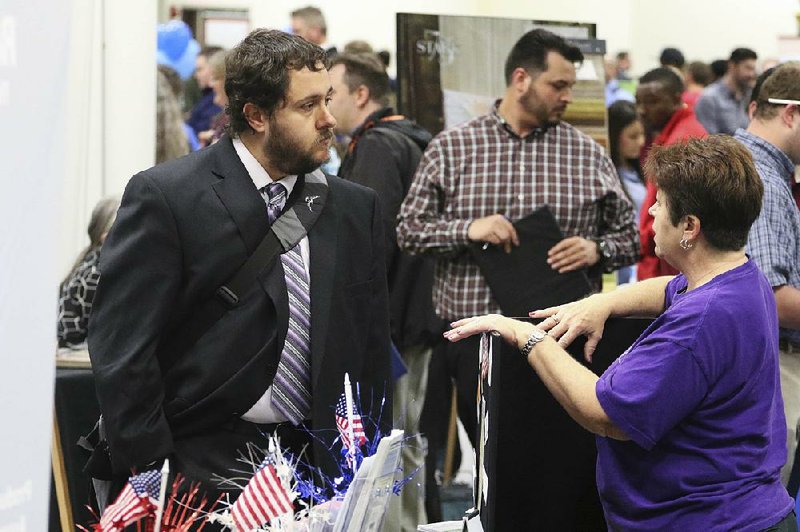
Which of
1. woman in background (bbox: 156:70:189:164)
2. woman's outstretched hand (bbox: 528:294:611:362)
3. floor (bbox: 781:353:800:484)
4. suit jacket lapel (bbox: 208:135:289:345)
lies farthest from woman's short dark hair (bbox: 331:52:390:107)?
woman's outstretched hand (bbox: 528:294:611:362)

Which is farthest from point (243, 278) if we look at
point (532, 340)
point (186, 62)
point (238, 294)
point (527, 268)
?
point (186, 62)

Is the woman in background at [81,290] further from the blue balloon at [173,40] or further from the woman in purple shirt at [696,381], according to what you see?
the blue balloon at [173,40]

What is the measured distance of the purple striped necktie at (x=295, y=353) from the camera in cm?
259

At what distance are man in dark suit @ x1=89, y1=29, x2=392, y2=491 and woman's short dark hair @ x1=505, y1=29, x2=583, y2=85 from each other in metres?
1.82

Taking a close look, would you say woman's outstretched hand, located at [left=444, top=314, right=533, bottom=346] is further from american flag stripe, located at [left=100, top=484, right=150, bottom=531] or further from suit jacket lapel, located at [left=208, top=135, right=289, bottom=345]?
american flag stripe, located at [left=100, top=484, right=150, bottom=531]

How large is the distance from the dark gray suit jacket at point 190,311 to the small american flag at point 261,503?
623 millimetres

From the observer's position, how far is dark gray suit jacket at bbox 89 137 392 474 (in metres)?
2.48

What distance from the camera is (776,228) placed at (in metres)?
3.45

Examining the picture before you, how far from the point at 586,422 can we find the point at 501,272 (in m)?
1.92

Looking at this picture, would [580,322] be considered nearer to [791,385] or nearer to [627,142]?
[791,385]

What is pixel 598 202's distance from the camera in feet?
14.3

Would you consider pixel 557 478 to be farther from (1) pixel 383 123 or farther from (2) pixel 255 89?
(1) pixel 383 123

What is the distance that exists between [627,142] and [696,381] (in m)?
4.59

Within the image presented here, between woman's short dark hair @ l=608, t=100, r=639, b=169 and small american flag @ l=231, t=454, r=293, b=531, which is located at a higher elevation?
woman's short dark hair @ l=608, t=100, r=639, b=169
